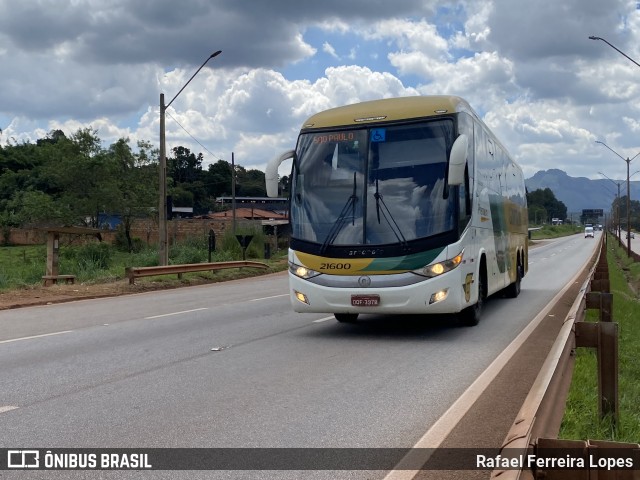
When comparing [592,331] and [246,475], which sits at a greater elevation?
[592,331]

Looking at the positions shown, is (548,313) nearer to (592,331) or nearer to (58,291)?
(592,331)

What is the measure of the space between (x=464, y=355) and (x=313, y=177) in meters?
3.63

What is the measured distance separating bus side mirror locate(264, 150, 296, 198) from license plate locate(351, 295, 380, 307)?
227cm

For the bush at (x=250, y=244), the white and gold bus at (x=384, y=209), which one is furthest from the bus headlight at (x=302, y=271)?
the bush at (x=250, y=244)

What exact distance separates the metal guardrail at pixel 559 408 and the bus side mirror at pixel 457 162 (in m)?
4.58

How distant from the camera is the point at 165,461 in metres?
5.11

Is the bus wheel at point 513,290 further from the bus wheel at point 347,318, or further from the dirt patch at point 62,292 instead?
the dirt patch at point 62,292

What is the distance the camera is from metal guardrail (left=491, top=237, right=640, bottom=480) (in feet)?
12.0

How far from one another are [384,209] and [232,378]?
13.1ft

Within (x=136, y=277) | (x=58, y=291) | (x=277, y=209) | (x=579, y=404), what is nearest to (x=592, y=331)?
(x=579, y=404)

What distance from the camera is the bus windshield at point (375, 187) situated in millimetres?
10805

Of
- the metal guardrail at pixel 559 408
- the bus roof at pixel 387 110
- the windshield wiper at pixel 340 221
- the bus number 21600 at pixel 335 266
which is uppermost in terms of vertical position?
the bus roof at pixel 387 110

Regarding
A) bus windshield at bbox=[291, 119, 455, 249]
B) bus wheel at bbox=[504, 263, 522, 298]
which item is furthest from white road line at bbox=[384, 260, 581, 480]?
bus wheel at bbox=[504, 263, 522, 298]

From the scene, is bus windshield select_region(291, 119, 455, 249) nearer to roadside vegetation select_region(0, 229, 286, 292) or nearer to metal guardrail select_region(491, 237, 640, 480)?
metal guardrail select_region(491, 237, 640, 480)
